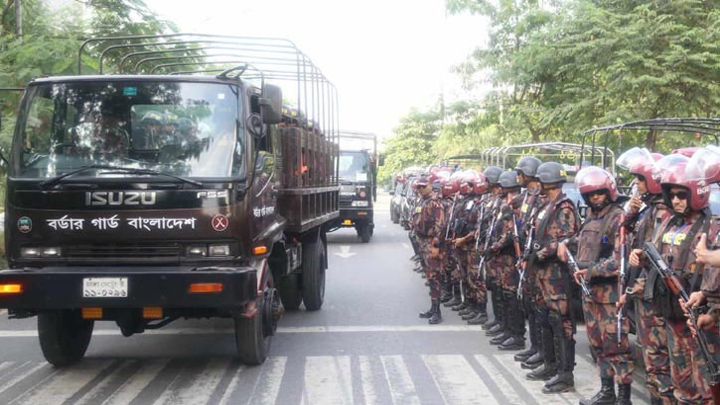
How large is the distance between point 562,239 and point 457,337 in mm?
2587

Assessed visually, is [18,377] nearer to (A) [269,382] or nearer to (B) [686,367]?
(A) [269,382]

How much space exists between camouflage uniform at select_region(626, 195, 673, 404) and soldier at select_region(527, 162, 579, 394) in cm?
131

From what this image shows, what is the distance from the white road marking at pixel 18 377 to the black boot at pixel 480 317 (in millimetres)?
4803

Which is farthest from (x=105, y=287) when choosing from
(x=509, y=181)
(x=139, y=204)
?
(x=509, y=181)

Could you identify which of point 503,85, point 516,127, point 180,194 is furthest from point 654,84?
point 180,194

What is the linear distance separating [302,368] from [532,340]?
7.11ft

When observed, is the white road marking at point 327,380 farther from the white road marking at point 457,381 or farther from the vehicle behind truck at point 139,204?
the white road marking at point 457,381

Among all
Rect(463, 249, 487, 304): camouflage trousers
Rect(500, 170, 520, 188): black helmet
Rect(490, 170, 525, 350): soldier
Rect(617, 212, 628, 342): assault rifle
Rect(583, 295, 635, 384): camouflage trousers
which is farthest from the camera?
Rect(463, 249, 487, 304): camouflage trousers

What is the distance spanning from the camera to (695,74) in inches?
694

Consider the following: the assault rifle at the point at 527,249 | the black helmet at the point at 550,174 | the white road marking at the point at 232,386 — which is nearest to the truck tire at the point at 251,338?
the white road marking at the point at 232,386

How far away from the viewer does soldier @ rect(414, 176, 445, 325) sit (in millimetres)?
10109

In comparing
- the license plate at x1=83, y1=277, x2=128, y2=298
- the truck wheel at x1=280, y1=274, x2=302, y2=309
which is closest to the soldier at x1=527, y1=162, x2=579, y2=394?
the license plate at x1=83, y1=277, x2=128, y2=298

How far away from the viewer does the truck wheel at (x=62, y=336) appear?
739cm

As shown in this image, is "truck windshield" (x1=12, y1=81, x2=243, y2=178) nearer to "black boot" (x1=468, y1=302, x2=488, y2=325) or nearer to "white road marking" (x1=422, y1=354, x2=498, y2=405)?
"white road marking" (x1=422, y1=354, x2=498, y2=405)
